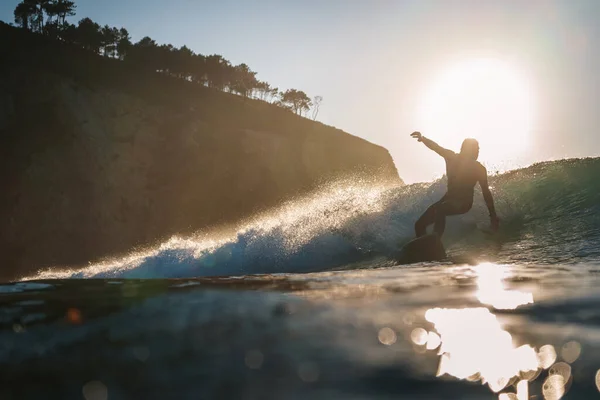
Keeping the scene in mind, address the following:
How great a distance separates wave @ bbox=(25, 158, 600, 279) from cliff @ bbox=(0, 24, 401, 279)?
19.4 m

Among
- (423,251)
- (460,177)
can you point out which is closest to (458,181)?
(460,177)

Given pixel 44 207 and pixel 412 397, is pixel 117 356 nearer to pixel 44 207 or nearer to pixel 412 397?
pixel 412 397

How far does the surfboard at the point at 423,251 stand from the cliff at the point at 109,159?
2475cm

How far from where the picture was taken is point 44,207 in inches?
1059

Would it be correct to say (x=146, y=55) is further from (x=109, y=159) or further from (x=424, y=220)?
(x=424, y=220)

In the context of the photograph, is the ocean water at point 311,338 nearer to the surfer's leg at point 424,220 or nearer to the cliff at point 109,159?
the surfer's leg at point 424,220

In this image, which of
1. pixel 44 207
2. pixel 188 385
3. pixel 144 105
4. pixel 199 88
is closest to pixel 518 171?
pixel 188 385

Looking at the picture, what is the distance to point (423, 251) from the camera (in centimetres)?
713

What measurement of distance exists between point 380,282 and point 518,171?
1008 centimetres

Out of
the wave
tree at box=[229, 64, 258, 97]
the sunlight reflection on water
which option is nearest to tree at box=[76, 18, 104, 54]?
tree at box=[229, 64, 258, 97]

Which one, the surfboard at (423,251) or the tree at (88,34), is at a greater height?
the tree at (88,34)

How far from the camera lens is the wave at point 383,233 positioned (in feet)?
28.9

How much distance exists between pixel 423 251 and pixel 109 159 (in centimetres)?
2775

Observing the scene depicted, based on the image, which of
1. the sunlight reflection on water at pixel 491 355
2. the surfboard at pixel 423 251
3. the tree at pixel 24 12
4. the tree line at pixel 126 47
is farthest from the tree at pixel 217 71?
the sunlight reflection on water at pixel 491 355
